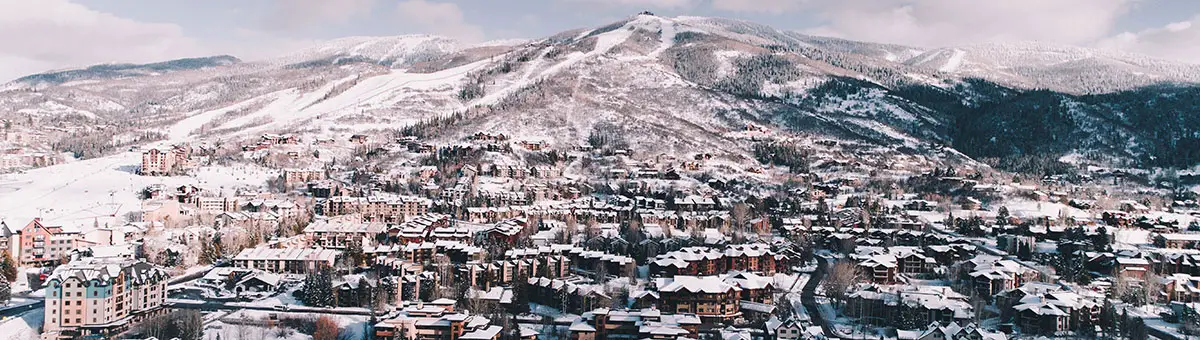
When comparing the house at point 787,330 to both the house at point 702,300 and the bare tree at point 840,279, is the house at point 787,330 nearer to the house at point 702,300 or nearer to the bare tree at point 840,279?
the house at point 702,300

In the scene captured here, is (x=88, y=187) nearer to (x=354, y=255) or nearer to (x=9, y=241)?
(x=9, y=241)

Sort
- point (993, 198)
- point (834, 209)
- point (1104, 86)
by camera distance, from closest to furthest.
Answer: point (834, 209) → point (993, 198) → point (1104, 86)

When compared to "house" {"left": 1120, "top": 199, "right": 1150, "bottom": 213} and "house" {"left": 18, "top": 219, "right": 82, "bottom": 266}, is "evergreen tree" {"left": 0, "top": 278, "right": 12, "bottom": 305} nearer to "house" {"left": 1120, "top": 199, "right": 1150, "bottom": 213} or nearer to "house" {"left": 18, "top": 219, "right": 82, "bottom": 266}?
"house" {"left": 18, "top": 219, "right": 82, "bottom": 266}

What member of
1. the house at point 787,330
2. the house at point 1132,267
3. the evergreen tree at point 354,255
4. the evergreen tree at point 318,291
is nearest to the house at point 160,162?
the evergreen tree at point 354,255

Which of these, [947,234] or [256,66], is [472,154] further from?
[256,66]

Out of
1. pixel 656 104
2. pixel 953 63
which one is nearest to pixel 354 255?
pixel 656 104

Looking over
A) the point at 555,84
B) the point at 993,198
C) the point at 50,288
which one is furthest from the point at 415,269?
the point at 555,84

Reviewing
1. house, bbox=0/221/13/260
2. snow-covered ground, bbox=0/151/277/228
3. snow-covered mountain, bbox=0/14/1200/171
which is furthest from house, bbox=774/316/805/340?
snow-covered mountain, bbox=0/14/1200/171
